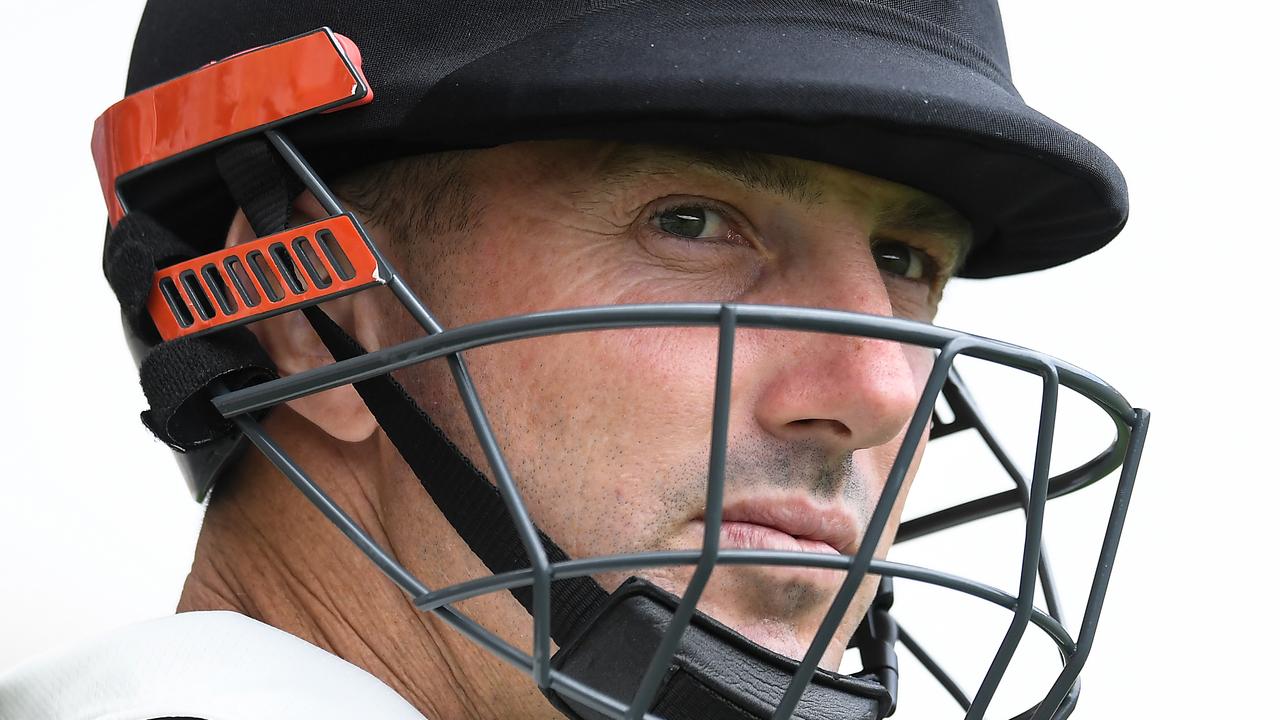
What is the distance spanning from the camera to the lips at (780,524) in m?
1.22

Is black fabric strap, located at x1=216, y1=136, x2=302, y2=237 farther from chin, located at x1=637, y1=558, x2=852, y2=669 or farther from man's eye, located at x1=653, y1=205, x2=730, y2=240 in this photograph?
chin, located at x1=637, y1=558, x2=852, y2=669

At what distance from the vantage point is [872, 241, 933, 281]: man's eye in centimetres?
148

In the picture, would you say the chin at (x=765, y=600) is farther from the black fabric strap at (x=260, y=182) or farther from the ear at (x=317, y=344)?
the black fabric strap at (x=260, y=182)

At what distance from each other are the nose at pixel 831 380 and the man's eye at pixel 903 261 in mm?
176

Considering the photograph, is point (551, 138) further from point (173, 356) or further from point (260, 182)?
point (173, 356)

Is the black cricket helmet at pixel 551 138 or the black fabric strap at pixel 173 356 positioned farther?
the black fabric strap at pixel 173 356

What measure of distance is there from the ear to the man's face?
38 millimetres

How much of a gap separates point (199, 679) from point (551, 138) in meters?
0.57

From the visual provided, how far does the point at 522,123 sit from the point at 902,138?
35 centimetres

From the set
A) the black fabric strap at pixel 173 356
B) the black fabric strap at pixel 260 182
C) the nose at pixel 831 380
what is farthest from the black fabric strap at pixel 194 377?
the nose at pixel 831 380

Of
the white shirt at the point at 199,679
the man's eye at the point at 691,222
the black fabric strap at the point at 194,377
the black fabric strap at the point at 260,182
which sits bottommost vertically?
the white shirt at the point at 199,679

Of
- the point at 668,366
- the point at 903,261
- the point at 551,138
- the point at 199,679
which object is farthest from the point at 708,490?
the point at 903,261

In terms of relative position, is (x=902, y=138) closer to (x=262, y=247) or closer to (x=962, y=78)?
(x=962, y=78)

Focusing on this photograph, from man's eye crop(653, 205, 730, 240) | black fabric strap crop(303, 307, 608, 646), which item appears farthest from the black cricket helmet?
man's eye crop(653, 205, 730, 240)
